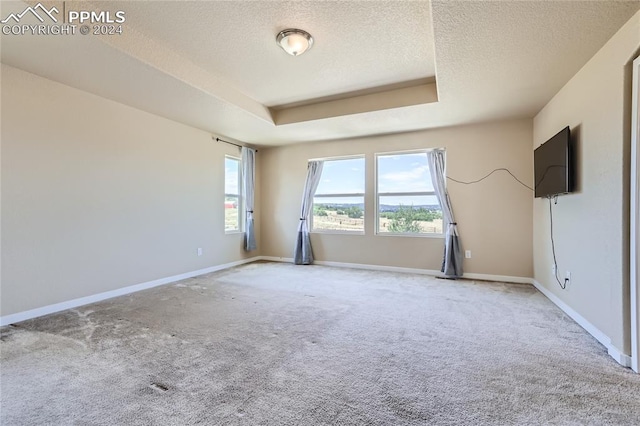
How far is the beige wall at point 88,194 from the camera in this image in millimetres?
2805

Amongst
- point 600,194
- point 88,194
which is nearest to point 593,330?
point 600,194

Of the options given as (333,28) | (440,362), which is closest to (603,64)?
(333,28)

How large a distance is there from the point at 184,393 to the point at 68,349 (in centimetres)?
126

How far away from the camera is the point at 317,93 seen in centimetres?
389

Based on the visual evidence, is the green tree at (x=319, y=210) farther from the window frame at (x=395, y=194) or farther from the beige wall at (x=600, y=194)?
the beige wall at (x=600, y=194)

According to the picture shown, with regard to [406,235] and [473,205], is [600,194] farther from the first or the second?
[406,235]

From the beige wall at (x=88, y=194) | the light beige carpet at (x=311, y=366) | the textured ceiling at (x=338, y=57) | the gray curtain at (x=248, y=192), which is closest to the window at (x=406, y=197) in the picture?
the textured ceiling at (x=338, y=57)

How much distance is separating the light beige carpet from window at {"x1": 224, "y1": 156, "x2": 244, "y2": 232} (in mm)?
2354

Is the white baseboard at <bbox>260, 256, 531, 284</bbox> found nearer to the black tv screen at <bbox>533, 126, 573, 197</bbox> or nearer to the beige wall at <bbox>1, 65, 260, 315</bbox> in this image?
the black tv screen at <bbox>533, 126, 573, 197</bbox>

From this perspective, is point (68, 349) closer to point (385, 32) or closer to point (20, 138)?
point (20, 138)

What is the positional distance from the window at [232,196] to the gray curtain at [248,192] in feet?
0.35

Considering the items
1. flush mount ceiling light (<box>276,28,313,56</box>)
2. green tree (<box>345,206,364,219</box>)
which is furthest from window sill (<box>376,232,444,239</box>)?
flush mount ceiling light (<box>276,28,313,56</box>)

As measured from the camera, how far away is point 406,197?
5082 mm

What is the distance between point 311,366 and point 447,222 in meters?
3.53
